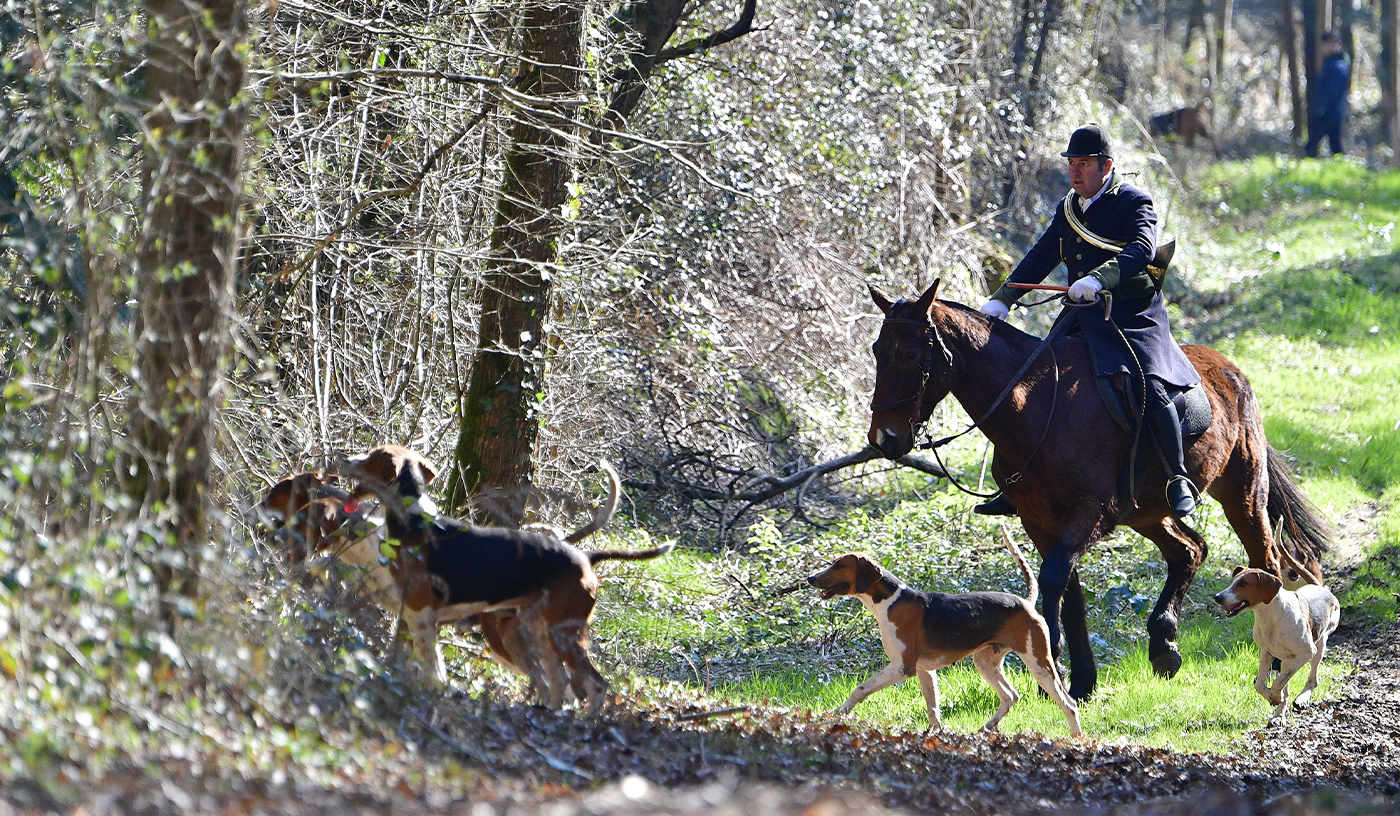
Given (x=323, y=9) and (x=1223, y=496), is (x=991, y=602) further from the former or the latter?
(x=323, y=9)

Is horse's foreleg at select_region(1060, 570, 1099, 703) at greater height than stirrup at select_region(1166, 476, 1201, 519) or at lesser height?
lesser

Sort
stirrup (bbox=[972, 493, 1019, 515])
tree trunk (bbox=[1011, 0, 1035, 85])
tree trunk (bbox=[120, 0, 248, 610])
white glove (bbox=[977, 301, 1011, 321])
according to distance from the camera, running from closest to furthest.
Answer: tree trunk (bbox=[120, 0, 248, 610]) → stirrup (bbox=[972, 493, 1019, 515]) → white glove (bbox=[977, 301, 1011, 321]) → tree trunk (bbox=[1011, 0, 1035, 85])

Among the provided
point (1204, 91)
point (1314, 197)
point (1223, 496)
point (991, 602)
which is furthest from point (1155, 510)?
point (1204, 91)

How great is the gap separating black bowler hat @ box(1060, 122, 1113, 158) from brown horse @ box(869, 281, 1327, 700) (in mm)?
1196

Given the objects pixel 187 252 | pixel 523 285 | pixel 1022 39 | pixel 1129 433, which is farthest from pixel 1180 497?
pixel 1022 39

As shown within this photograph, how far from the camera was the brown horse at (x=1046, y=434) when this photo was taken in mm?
7461

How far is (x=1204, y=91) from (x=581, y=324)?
32.2m

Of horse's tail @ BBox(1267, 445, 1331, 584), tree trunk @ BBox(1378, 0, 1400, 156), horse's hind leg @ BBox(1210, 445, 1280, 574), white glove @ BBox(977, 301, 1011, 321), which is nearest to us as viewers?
white glove @ BBox(977, 301, 1011, 321)

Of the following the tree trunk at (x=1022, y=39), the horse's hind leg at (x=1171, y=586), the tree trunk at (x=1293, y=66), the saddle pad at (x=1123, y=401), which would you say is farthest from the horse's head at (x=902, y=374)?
the tree trunk at (x=1293, y=66)

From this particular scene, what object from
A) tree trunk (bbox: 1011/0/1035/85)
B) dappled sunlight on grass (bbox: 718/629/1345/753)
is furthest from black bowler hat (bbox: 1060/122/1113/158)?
tree trunk (bbox: 1011/0/1035/85)

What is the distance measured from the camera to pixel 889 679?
7242mm

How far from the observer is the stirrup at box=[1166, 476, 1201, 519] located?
8.02 m

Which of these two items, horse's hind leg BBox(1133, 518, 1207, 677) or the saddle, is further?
horse's hind leg BBox(1133, 518, 1207, 677)

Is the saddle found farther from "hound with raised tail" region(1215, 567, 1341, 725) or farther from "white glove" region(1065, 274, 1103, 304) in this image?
"hound with raised tail" region(1215, 567, 1341, 725)
